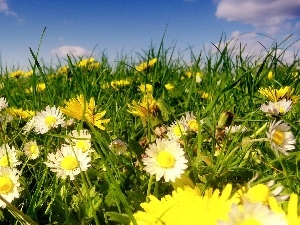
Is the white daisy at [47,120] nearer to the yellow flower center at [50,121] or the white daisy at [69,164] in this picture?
the yellow flower center at [50,121]

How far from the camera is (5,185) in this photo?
1.13m

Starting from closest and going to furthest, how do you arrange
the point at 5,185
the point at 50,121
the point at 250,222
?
the point at 250,222, the point at 5,185, the point at 50,121

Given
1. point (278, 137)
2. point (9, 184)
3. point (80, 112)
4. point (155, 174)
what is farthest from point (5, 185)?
point (278, 137)

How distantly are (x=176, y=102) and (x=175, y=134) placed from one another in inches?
36.6

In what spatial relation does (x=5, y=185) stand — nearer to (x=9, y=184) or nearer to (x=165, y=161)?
(x=9, y=184)

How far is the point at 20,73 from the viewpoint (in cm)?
404

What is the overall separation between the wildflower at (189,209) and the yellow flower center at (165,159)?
15 centimetres

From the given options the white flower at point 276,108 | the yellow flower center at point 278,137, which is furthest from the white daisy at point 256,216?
the white flower at point 276,108

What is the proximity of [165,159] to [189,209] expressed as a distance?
229 mm

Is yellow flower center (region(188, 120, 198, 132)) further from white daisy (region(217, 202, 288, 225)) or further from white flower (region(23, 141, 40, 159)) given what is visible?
white daisy (region(217, 202, 288, 225))

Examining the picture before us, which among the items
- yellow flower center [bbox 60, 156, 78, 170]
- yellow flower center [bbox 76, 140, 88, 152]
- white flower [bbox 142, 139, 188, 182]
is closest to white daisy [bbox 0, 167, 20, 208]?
yellow flower center [bbox 60, 156, 78, 170]

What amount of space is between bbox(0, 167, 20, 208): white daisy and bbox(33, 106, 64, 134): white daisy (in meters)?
0.31

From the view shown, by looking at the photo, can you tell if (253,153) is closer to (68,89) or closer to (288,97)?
(288,97)

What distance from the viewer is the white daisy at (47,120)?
1.47m
